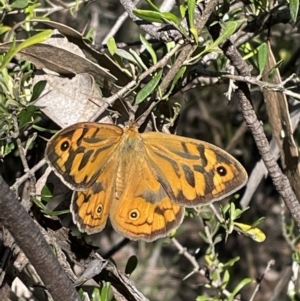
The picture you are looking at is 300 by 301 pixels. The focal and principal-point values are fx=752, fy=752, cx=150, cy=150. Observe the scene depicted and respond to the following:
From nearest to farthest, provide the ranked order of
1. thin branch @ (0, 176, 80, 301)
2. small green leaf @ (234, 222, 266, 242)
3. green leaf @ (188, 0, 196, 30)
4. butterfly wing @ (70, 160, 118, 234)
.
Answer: thin branch @ (0, 176, 80, 301)
green leaf @ (188, 0, 196, 30)
butterfly wing @ (70, 160, 118, 234)
small green leaf @ (234, 222, 266, 242)

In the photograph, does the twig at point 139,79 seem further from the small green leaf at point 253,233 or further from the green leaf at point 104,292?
the small green leaf at point 253,233

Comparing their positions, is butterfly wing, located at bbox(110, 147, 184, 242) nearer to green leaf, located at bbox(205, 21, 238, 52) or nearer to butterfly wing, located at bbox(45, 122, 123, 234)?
butterfly wing, located at bbox(45, 122, 123, 234)

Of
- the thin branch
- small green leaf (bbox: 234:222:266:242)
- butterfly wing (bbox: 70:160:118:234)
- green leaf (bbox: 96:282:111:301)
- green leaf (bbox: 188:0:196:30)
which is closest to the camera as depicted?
the thin branch

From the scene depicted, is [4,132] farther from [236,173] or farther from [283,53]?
[283,53]

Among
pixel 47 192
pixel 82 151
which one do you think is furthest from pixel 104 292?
pixel 82 151

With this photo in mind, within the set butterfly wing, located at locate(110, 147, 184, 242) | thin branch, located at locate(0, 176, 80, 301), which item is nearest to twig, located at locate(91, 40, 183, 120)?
butterfly wing, located at locate(110, 147, 184, 242)

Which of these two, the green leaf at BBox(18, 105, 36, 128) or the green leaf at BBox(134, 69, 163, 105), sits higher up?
the green leaf at BBox(134, 69, 163, 105)

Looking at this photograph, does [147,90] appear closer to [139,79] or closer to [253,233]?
[139,79]

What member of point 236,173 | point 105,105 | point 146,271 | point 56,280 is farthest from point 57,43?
point 146,271
